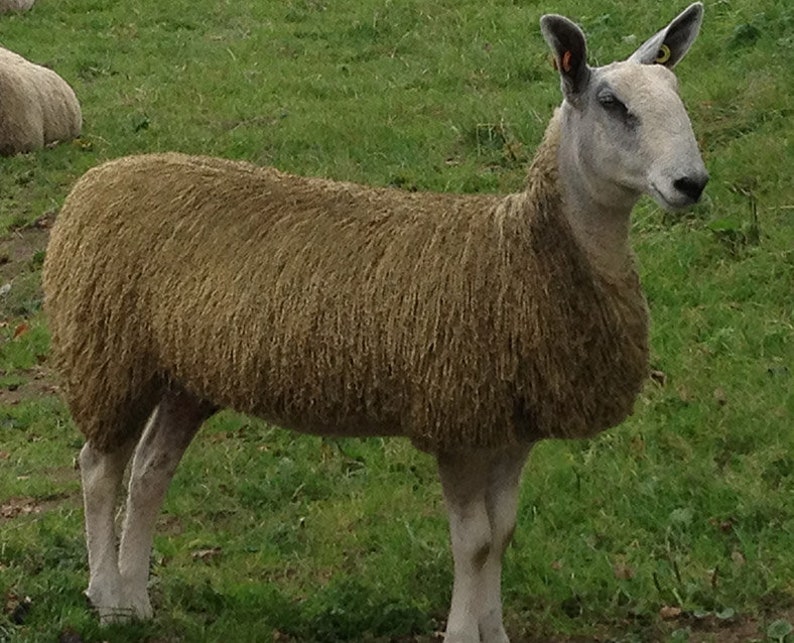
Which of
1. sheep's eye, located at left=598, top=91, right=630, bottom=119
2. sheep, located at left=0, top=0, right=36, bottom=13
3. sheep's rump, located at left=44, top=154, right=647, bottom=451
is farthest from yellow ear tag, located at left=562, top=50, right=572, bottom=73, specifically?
sheep, located at left=0, top=0, right=36, bottom=13

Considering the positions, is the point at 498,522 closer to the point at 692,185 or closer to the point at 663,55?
the point at 692,185

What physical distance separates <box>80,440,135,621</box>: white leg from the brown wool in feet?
0.33

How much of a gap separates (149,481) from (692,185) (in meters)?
2.51

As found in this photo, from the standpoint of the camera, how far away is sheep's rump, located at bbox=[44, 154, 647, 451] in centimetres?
467

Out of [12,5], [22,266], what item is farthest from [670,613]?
[12,5]

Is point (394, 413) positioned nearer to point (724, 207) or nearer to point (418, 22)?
point (724, 207)

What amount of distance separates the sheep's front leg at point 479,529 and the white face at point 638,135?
1.10 metres

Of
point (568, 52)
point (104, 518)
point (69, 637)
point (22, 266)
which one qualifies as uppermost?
point (568, 52)

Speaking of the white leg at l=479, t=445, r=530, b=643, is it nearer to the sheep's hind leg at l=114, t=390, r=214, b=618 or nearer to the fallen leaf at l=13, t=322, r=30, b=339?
the sheep's hind leg at l=114, t=390, r=214, b=618

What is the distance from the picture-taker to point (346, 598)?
5.49 metres

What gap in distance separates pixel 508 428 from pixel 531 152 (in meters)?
5.30

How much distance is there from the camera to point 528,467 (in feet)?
21.0

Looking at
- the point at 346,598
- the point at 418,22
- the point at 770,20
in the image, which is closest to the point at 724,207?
the point at 770,20

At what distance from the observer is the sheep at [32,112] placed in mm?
12281
